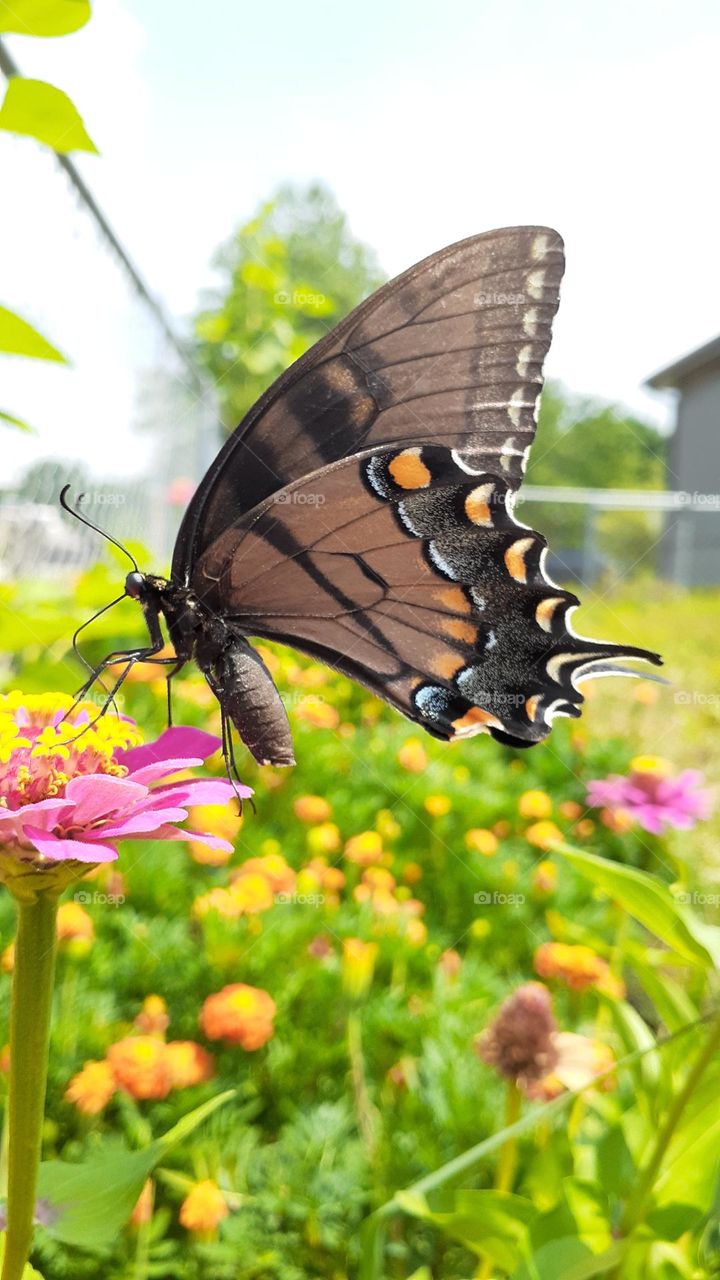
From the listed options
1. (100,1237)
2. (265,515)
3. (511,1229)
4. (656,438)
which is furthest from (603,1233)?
(656,438)

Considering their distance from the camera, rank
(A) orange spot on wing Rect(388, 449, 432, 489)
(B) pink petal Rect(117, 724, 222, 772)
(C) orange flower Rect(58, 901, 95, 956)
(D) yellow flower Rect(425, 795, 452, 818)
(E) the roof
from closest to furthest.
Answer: (B) pink petal Rect(117, 724, 222, 772) < (A) orange spot on wing Rect(388, 449, 432, 489) < (C) orange flower Rect(58, 901, 95, 956) < (D) yellow flower Rect(425, 795, 452, 818) < (E) the roof

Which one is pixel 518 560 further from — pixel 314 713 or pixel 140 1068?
pixel 314 713

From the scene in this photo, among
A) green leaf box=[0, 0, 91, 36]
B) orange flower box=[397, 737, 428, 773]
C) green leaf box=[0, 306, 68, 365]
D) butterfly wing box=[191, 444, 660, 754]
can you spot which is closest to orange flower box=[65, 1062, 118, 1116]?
butterfly wing box=[191, 444, 660, 754]

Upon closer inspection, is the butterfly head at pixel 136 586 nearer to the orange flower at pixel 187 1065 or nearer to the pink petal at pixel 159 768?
the pink petal at pixel 159 768

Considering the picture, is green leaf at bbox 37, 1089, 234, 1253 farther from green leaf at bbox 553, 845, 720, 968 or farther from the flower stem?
green leaf at bbox 553, 845, 720, 968

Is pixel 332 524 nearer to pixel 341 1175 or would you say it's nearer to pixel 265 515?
pixel 265 515

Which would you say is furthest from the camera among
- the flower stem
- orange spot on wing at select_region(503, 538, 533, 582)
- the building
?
the building

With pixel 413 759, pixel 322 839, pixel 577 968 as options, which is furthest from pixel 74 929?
Answer: pixel 413 759

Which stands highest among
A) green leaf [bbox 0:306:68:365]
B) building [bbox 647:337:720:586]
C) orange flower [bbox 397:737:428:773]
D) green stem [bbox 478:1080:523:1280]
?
building [bbox 647:337:720:586]
